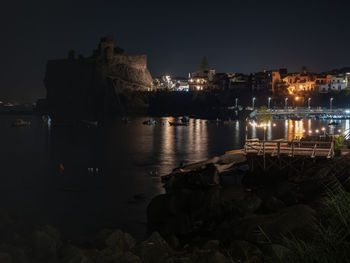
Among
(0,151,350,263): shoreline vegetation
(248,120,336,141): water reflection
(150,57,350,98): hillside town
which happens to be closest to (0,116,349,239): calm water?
(0,151,350,263): shoreline vegetation

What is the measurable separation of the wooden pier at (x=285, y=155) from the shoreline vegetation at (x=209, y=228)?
0.61 m

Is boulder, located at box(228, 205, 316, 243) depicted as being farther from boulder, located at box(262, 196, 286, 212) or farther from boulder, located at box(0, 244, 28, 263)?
boulder, located at box(0, 244, 28, 263)

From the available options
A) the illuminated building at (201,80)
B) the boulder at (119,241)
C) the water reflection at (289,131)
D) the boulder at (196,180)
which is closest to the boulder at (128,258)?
the boulder at (119,241)

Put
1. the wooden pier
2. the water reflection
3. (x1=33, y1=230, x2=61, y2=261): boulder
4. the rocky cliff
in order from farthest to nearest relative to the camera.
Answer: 1. the rocky cliff
2. the water reflection
3. the wooden pier
4. (x1=33, y1=230, x2=61, y2=261): boulder

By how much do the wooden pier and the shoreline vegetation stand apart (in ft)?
1.99

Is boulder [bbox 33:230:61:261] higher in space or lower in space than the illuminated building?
lower

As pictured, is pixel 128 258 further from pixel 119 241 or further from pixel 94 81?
pixel 94 81

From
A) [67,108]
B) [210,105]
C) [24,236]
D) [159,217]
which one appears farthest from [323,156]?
[67,108]

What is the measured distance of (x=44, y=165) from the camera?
131 ft

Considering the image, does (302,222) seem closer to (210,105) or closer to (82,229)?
(82,229)

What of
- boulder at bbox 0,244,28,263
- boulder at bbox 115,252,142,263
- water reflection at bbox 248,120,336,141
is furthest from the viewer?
A: water reflection at bbox 248,120,336,141

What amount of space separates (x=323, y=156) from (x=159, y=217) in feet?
35.8

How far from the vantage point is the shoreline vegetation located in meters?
11.6

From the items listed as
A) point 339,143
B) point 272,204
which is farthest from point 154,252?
point 339,143
